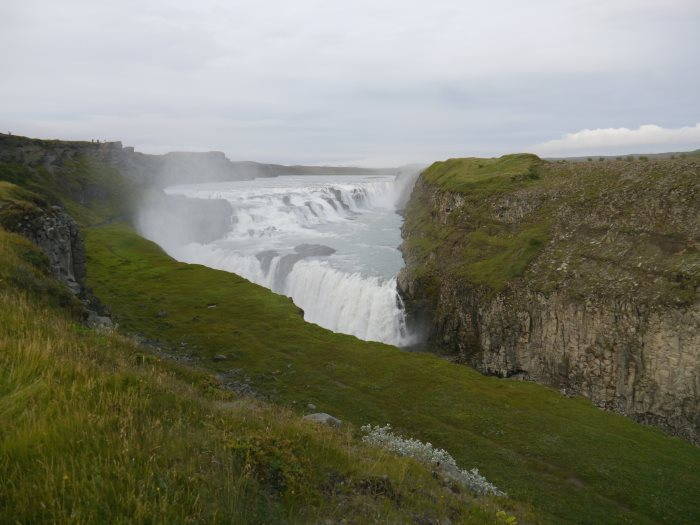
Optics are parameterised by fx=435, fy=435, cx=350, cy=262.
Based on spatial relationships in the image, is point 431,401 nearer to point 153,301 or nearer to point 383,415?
point 383,415

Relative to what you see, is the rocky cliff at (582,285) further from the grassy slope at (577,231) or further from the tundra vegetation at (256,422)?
the tundra vegetation at (256,422)

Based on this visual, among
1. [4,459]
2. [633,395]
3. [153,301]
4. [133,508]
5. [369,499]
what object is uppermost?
[4,459]

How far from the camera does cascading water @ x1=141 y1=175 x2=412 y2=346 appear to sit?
1758 inches

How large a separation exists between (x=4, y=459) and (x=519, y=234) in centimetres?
4069

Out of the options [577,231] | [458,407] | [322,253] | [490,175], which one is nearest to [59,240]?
[458,407]

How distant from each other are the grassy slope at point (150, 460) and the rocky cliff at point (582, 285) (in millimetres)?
22622

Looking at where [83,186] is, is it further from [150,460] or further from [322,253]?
[150,460]

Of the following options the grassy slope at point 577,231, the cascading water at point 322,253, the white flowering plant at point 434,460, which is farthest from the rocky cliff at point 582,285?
the white flowering plant at point 434,460

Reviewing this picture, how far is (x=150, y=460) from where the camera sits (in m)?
5.18

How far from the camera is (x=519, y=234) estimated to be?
132 feet

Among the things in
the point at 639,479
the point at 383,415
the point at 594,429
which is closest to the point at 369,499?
the point at 383,415

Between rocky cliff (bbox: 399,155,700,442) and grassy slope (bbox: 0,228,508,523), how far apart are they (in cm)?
2262

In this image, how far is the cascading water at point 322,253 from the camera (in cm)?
4466

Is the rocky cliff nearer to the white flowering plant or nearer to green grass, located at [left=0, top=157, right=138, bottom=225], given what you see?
the white flowering plant
